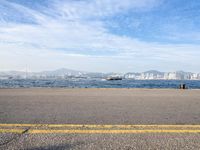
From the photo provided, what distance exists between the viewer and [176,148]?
3.74 meters

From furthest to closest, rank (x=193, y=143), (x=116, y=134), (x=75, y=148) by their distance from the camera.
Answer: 1. (x=116, y=134)
2. (x=193, y=143)
3. (x=75, y=148)

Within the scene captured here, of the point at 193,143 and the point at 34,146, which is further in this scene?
the point at 193,143

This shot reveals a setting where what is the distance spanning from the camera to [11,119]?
6.09 meters

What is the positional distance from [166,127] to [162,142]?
4.20 feet

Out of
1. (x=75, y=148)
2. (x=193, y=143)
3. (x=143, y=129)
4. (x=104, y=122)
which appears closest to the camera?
(x=75, y=148)

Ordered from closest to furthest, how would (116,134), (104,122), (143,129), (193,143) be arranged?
(193,143) → (116,134) → (143,129) → (104,122)

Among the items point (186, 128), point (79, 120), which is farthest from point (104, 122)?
point (186, 128)

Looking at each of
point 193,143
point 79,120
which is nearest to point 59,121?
point 79,120

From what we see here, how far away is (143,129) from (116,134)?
0.71 meters

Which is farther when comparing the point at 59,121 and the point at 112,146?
the point at 59,121

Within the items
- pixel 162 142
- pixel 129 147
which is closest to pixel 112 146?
pixel 129 147

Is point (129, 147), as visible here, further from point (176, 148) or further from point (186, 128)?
point (186, 128)

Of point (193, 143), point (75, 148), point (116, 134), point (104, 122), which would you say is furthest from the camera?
point (104, 122)

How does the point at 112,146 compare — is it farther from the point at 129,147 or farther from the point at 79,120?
the point at 79,120
